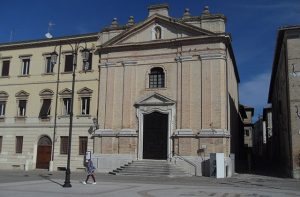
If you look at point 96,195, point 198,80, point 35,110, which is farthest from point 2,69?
point 96,195

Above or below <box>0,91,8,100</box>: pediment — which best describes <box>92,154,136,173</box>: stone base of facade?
below

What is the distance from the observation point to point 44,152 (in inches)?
1314

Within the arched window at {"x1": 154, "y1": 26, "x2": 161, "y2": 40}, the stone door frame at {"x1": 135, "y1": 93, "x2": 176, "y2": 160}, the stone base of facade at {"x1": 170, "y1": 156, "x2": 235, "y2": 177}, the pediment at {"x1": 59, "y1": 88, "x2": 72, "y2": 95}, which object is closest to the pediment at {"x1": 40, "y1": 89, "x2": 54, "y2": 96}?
the pediment at {"x1": 59, "y1": 88, "x2": 72, "y2": 95}

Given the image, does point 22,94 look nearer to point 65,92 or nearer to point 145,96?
point 65,92

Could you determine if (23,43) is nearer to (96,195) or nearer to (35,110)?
(35,110)

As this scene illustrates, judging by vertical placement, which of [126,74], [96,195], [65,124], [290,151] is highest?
[126,74]

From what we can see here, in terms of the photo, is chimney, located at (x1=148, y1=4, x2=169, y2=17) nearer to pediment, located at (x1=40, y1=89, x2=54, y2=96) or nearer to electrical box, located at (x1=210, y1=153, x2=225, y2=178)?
pediment, located at (x1=40, y1=89, x2=54, y2=96)

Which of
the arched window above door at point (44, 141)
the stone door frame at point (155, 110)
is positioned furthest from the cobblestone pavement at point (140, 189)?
the arched window above door at point (44, 141)

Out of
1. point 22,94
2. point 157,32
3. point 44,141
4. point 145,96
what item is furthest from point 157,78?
point 22,94

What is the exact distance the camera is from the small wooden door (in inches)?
1304

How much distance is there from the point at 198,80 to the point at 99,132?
8.98 meters

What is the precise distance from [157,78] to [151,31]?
13.1 feet

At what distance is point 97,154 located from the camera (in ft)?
102

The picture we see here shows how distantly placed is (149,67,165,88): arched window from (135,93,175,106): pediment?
99cm
